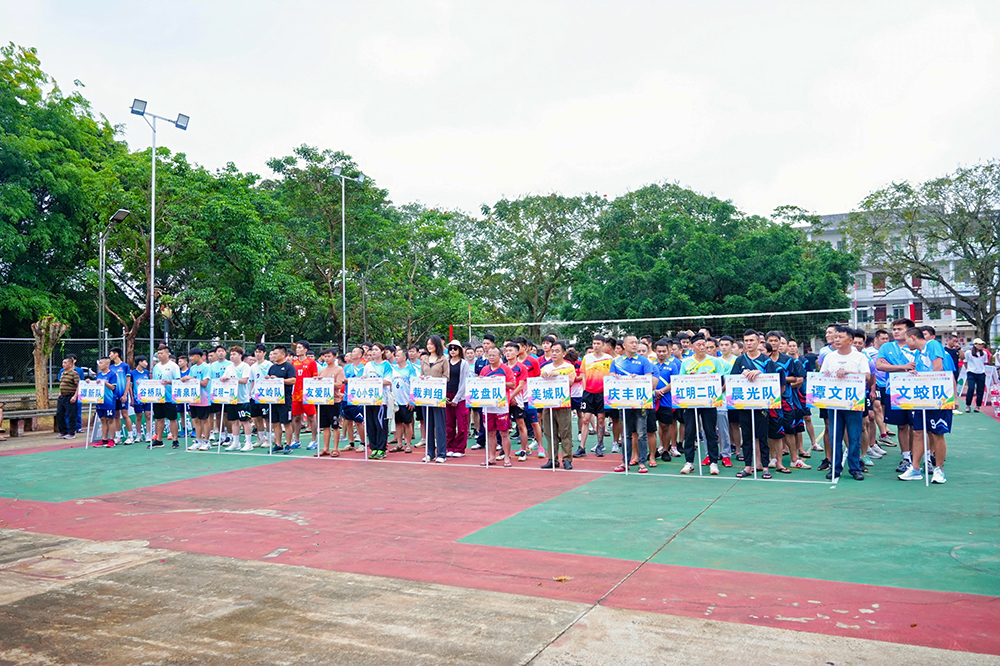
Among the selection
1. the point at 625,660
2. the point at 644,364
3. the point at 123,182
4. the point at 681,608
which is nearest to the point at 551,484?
the point at 644,364

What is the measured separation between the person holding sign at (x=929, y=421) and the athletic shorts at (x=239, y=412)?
417 inches

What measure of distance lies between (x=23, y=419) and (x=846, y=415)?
17.8 m

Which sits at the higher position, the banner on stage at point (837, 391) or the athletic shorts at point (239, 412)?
the banner on stage at point (837, 391)

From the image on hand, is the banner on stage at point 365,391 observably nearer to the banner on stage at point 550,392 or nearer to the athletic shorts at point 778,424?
the banner on stage at point 550,392

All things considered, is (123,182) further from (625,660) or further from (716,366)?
(625,660)

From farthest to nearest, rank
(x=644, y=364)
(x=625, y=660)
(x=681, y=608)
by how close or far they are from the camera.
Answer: (x=644, y=364), (x=681, y=608), (x=625, y=660)

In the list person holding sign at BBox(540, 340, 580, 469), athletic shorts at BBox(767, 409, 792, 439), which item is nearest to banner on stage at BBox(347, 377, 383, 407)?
person holding sign at BBox(540, 340, 580, 469)

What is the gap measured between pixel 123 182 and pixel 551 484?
1055 inches

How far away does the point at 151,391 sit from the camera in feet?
45.1

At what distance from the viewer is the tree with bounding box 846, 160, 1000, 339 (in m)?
32.8

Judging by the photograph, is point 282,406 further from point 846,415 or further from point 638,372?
point 846,415

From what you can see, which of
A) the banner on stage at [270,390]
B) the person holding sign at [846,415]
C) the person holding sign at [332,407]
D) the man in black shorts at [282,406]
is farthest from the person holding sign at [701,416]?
the banner on stage at [270,390]

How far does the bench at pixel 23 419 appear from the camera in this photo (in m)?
16.9

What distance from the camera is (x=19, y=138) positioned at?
90.8 ft
